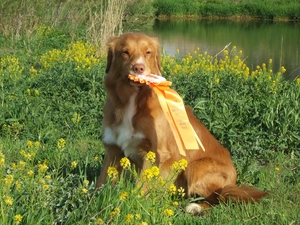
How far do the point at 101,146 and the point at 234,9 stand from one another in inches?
1310

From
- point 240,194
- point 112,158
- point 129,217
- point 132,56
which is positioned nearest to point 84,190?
point 129,217

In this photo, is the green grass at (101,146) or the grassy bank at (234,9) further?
the grassy bank at (234,9)

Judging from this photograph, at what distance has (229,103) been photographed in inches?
270

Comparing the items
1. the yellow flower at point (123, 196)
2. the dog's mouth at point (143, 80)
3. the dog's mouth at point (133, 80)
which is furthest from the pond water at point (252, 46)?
the yellow flower at point (123, 196)

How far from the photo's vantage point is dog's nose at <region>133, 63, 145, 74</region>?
13.8ft

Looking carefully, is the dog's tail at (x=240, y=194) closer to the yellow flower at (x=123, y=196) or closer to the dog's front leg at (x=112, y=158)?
the dog's front leg at (x=112, y=158)

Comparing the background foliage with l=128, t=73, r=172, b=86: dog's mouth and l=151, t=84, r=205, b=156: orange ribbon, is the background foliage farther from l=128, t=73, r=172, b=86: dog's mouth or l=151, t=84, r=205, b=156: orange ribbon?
l=128, t=73, r=172, b=86: dog's mouth

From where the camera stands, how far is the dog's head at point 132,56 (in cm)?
432

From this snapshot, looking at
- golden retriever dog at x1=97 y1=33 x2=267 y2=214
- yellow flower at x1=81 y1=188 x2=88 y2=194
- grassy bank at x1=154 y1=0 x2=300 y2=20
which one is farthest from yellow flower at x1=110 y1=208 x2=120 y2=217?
grassy bank at x1=154 y1=0 x2=300 y2=20

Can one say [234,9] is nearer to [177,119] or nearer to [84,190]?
[177,119]

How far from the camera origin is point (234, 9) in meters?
38.1

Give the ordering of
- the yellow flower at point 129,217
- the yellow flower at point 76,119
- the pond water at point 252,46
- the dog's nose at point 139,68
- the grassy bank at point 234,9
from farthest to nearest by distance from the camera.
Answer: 1. the grassy bank at point 234,9
2. the pond water at point 252,46
3. the yellow flower at point 76,119
4. the dog's nose at point 139,68
5. the yellow flower at point 129,217

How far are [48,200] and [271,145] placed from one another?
3364mm

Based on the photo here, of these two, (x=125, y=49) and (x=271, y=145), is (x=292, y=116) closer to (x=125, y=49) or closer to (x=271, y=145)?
(x=271, y=145)
